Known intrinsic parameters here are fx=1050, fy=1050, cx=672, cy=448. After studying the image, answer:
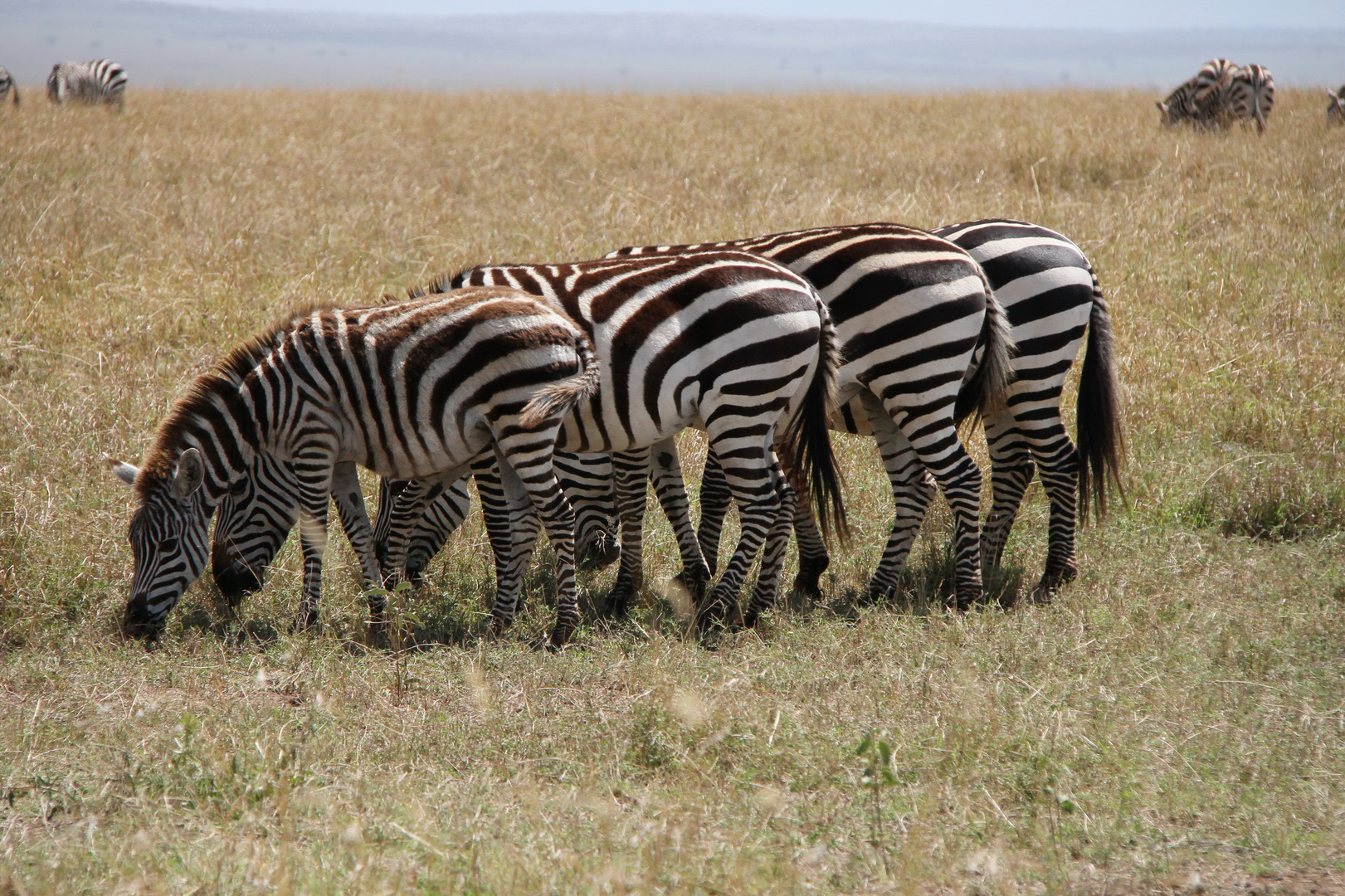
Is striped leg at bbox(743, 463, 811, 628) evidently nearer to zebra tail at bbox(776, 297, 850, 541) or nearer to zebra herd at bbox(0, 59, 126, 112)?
Answer: zebra tail at bbox(776, 297, 850, 541)

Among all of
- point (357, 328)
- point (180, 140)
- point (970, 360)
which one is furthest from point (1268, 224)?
point (180, 140)

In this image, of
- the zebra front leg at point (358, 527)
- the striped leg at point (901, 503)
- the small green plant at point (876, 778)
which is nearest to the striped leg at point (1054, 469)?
the striped leg at point (901, 503)

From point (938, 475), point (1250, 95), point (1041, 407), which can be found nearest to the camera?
point (938, 475)

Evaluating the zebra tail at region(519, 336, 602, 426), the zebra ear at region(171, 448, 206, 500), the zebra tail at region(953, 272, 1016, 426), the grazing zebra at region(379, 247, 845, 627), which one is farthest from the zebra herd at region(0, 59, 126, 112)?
the zebra tail at region(953, 272, 1016, 426)

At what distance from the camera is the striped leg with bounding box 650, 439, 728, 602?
5.93 m

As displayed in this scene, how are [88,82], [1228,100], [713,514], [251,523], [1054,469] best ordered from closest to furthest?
1. [251,523]
2. [1054,469]
3. [713,514]
4. [1228,100]
5. [88,82]

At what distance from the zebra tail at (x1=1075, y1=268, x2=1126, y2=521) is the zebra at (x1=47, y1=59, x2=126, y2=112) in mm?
19958

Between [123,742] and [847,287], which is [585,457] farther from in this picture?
[123,742]

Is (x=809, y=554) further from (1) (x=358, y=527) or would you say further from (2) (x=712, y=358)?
(1) (x=358, y=527)

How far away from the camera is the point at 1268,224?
11.1 meters

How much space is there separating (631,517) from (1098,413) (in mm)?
2754

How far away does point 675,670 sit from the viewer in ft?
15.1

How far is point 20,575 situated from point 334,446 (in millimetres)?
Answer: 1818

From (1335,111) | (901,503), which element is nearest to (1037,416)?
(901,503)
